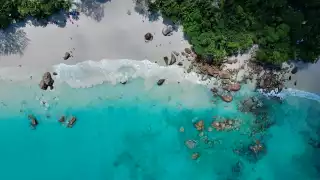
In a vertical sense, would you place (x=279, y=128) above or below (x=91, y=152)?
below

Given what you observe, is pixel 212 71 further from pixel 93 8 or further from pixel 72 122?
pixel 72 122

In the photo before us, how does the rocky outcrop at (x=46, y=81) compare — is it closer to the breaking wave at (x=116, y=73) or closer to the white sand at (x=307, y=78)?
the breaking wave at (x=116, y=73)

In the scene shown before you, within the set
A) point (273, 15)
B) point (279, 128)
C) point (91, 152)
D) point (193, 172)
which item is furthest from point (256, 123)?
point (91, 152)

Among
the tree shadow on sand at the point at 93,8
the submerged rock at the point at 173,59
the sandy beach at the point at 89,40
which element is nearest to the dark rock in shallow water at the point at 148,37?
the sandy beach at the point at 89,40

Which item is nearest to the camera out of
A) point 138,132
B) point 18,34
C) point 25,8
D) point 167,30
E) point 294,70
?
point 25,8

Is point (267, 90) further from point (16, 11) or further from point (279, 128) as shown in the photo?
point (16, 11)

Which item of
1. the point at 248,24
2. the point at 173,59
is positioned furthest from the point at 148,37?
the point at 248,24

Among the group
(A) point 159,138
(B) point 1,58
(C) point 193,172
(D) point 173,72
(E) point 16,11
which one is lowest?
(C) point 193,172
